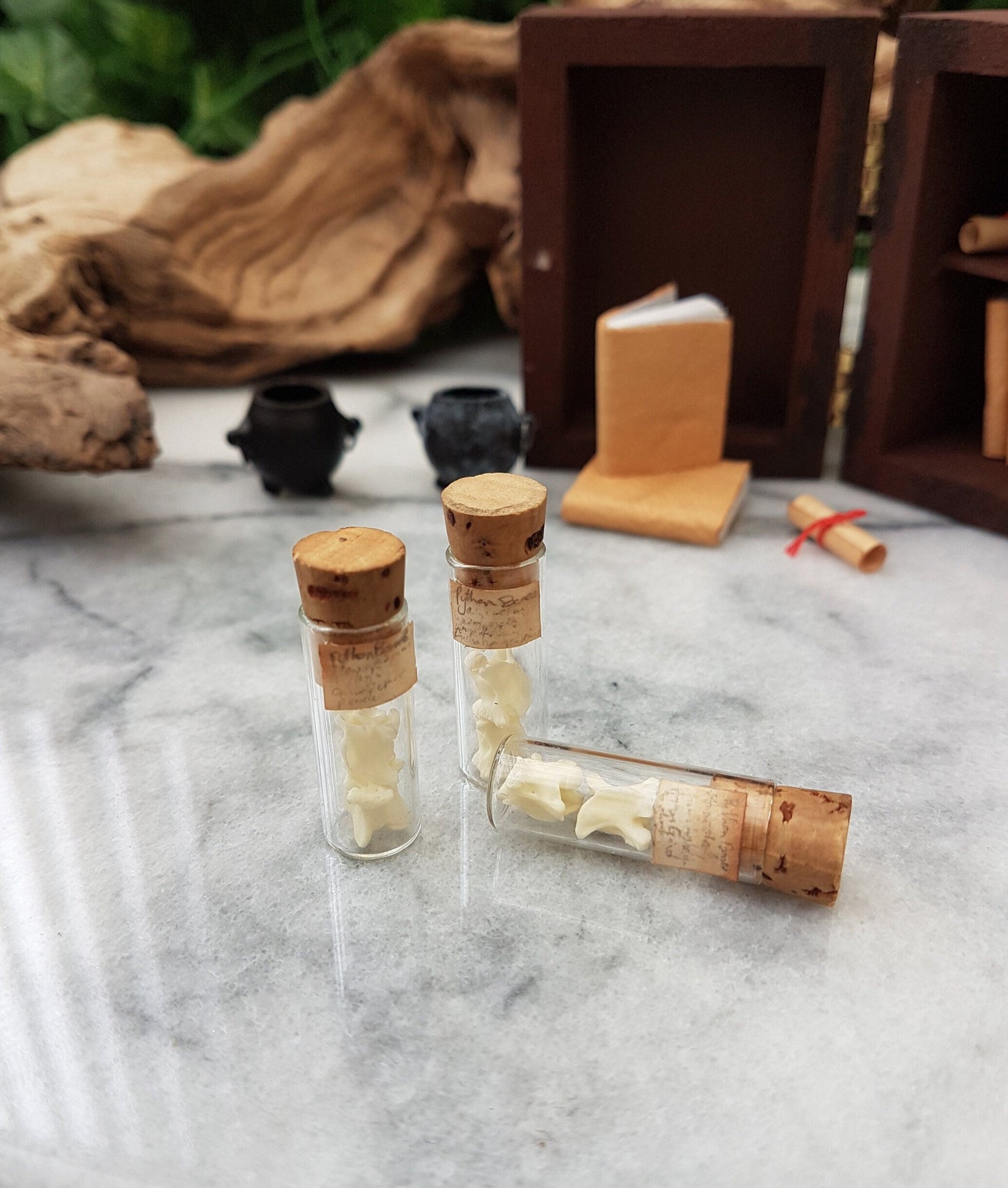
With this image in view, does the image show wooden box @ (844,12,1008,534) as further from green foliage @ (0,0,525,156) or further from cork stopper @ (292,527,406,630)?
green foliage @ (0,0,525,156)

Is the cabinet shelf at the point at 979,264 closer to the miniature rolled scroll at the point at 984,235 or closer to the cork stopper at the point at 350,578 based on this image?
the miniature rolled scroll at the point at 984,235

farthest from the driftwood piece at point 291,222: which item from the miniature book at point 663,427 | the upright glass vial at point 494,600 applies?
the upright glass vial at point 494,600

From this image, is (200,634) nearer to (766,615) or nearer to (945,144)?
(766,615)

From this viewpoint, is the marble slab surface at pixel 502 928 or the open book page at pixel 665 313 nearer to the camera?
the marble slab surface at pixel 502 928

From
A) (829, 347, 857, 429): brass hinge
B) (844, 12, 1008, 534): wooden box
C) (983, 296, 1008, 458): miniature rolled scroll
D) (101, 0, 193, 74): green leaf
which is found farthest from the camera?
(101, 0, 193, 74): green leaf

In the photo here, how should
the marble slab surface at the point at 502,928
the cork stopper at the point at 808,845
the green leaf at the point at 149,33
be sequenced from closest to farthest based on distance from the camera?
the marble slab surface at the point at 502,928
the cork stopper at the point at 808,845
the green leaf at the point at 149,33

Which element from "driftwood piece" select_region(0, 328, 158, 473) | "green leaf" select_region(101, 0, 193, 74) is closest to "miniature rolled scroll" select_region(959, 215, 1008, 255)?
A: "driftwood piece" select_region(0, 328, 158, 473)
